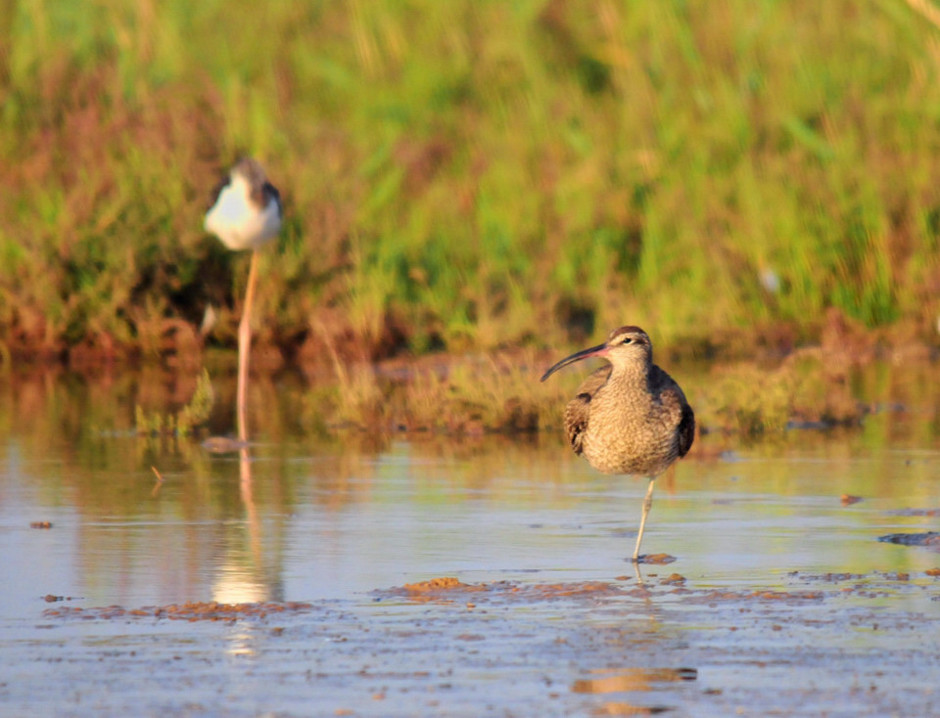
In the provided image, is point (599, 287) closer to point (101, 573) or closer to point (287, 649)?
point (101, 573)

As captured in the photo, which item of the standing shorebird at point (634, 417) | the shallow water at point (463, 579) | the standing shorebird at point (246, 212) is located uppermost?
the standing shorebird at point (246, 212)

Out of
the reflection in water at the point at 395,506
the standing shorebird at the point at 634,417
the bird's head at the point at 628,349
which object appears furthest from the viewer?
the bird's head at the point at 628,349

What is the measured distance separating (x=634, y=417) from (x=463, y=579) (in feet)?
4.55

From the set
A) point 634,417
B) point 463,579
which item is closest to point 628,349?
point 634,417

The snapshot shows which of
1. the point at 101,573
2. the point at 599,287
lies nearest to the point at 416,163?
the point at 599,287

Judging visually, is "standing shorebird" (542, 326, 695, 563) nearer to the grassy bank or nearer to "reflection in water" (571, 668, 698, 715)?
"reflection in water" (571, 668, 698, 715)

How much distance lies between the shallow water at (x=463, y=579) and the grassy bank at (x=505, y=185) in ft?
15.8

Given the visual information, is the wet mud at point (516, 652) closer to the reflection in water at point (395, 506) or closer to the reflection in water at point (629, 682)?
the reflection in water at point (629, 682)

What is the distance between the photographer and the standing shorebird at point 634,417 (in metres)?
8.66

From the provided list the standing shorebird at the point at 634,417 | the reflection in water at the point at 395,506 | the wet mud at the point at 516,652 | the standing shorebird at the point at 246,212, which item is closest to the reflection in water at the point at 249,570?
the reflection in water at the point at 395,506

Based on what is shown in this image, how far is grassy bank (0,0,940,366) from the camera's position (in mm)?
16906

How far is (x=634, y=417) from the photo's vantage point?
28.4 feet

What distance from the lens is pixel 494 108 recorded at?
2111cm

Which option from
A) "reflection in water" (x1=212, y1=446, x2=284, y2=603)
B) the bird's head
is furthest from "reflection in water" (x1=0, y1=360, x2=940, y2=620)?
the bird's head
